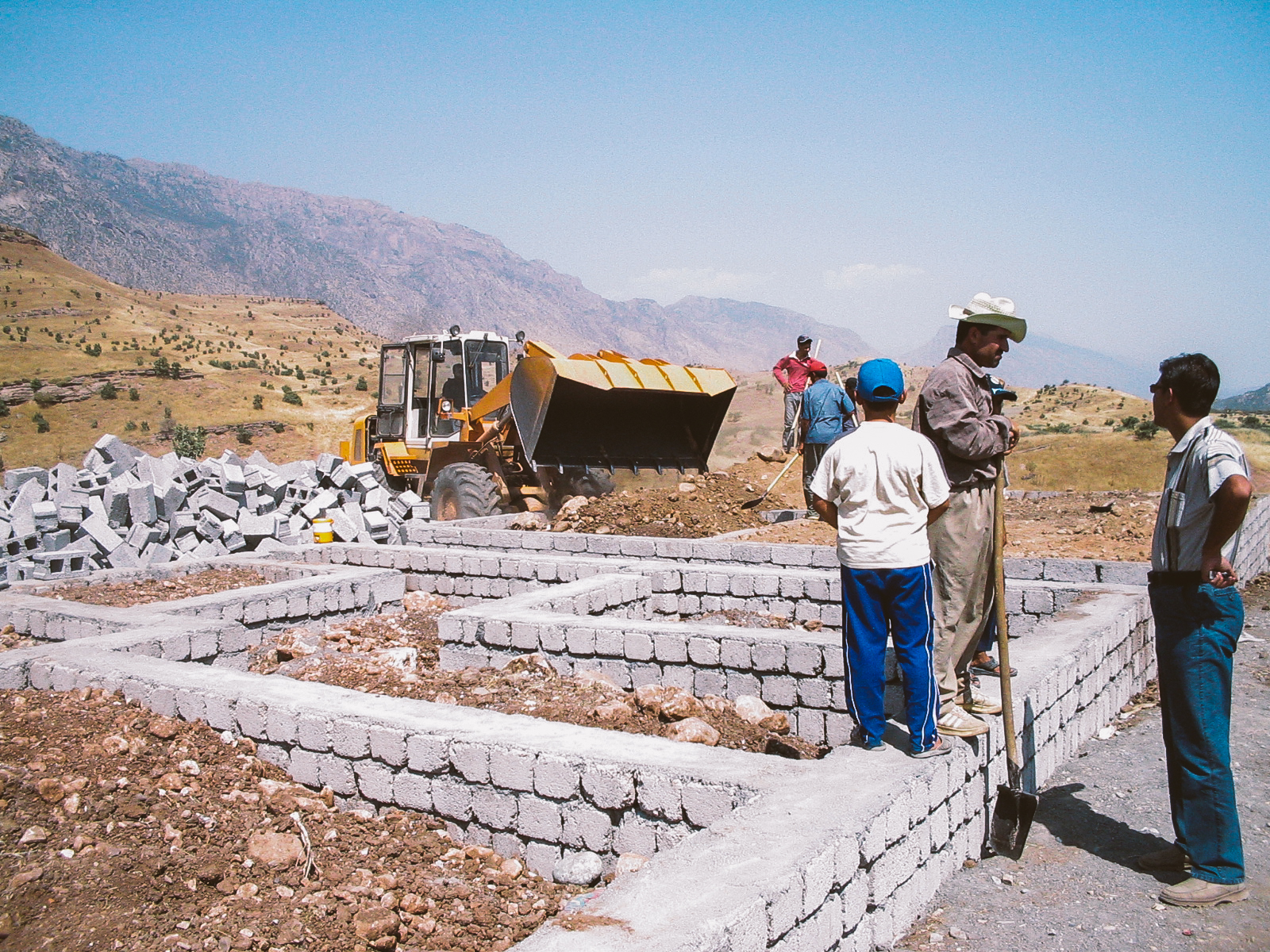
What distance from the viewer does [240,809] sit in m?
4.09

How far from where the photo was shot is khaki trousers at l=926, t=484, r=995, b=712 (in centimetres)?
390

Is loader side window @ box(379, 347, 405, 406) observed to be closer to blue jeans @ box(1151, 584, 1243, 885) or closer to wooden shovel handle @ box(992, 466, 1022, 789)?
wooden shovel handle @ box(992, 466, 1022, 789)

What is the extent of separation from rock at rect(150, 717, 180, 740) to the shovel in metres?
3.83

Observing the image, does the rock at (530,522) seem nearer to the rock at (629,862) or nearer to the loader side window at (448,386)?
the loader side window at (448,386)

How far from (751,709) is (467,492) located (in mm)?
7586

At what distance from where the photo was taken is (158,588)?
9.14 m

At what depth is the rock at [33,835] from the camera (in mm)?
3613

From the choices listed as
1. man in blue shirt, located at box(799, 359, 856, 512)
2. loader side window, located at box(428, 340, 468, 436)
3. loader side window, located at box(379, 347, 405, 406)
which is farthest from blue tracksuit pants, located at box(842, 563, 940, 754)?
loader side window, located at box(379, 347, 405, 406)

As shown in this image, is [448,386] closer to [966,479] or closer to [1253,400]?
[966,479]

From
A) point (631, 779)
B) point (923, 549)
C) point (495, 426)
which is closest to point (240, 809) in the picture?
point (631, 779)

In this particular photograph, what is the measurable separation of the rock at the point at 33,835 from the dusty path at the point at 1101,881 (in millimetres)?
3228

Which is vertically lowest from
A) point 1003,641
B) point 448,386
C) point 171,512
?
point 171,512

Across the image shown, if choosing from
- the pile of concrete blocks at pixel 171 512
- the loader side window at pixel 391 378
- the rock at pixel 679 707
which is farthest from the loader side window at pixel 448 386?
the rock at pixel 679 707

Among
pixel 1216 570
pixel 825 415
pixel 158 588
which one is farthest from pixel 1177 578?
pixel 158 588
